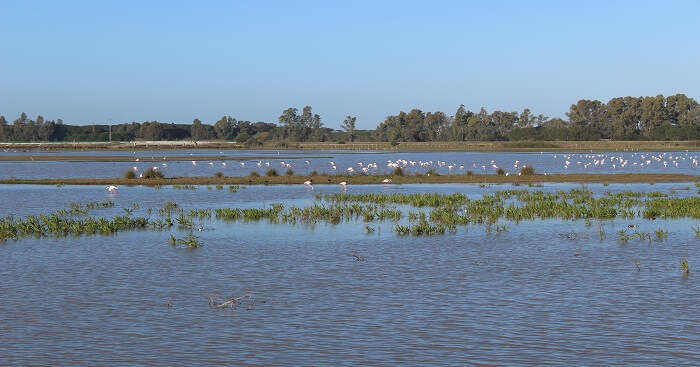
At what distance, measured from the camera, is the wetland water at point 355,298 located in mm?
12555

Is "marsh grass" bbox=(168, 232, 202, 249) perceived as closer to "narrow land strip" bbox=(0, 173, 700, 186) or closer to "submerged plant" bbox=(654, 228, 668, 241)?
"submerged plant" bbox=(654, 228, 668, 241)

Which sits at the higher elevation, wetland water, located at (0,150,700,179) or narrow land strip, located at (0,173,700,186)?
narrow land strip, located at (0,173,700,186)

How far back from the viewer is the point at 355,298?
54.0 ft

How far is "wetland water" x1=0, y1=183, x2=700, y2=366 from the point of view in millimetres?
12555

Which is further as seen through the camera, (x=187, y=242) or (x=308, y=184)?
(x=308, y=184)

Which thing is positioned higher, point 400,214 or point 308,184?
point 400,214

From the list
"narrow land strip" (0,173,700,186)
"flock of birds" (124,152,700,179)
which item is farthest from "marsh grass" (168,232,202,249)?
"flock of birds" (124,152,700,179)

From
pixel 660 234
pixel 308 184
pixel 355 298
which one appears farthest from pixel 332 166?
pixel 355 298

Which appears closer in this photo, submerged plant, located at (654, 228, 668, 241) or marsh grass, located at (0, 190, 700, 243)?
submerged plant, located at (654, 228, 668, 241)

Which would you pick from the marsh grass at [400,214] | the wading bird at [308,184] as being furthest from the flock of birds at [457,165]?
the marsh grass at [400,214]

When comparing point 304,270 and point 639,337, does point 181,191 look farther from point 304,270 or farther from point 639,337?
point 639,337

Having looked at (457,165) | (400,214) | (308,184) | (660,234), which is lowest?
(457,165)

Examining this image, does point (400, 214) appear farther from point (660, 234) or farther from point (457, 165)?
point (457, 165)

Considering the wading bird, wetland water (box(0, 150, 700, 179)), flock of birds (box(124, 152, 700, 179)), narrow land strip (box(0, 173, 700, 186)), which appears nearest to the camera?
the wading bird
